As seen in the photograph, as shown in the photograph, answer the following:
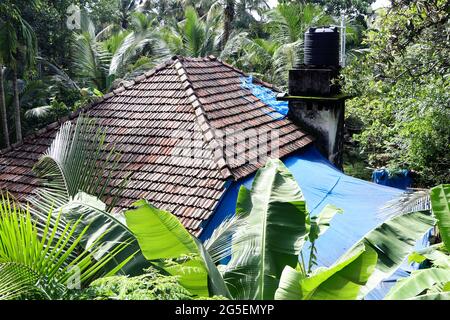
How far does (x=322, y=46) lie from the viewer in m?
12.1

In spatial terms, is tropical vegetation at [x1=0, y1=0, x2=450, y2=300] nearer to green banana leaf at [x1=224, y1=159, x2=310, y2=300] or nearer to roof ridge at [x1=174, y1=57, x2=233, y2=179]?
green banana leaf at [x1=224, y1=159, x2=310, y2=300]

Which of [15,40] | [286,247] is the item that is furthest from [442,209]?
[15,40]

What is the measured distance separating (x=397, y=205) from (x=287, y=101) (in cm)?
509

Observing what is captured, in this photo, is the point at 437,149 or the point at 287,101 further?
the point at 287,101

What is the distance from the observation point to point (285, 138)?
36.1 feet

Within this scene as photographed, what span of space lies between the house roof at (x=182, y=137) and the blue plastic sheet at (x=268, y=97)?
0.16m

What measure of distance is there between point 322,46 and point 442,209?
761cm

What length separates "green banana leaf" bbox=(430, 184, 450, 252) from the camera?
5035 mm

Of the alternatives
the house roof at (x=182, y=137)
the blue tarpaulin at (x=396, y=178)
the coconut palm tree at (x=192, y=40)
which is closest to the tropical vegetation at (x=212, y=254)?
the house roof at (x=182, y=137)

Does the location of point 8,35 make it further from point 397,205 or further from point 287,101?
point 397,205

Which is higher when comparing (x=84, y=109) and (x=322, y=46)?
(x=322, y=46)

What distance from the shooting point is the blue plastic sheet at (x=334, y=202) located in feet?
24.9

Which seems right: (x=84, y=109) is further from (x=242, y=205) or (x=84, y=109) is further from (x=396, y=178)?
(x=242, y=205)
